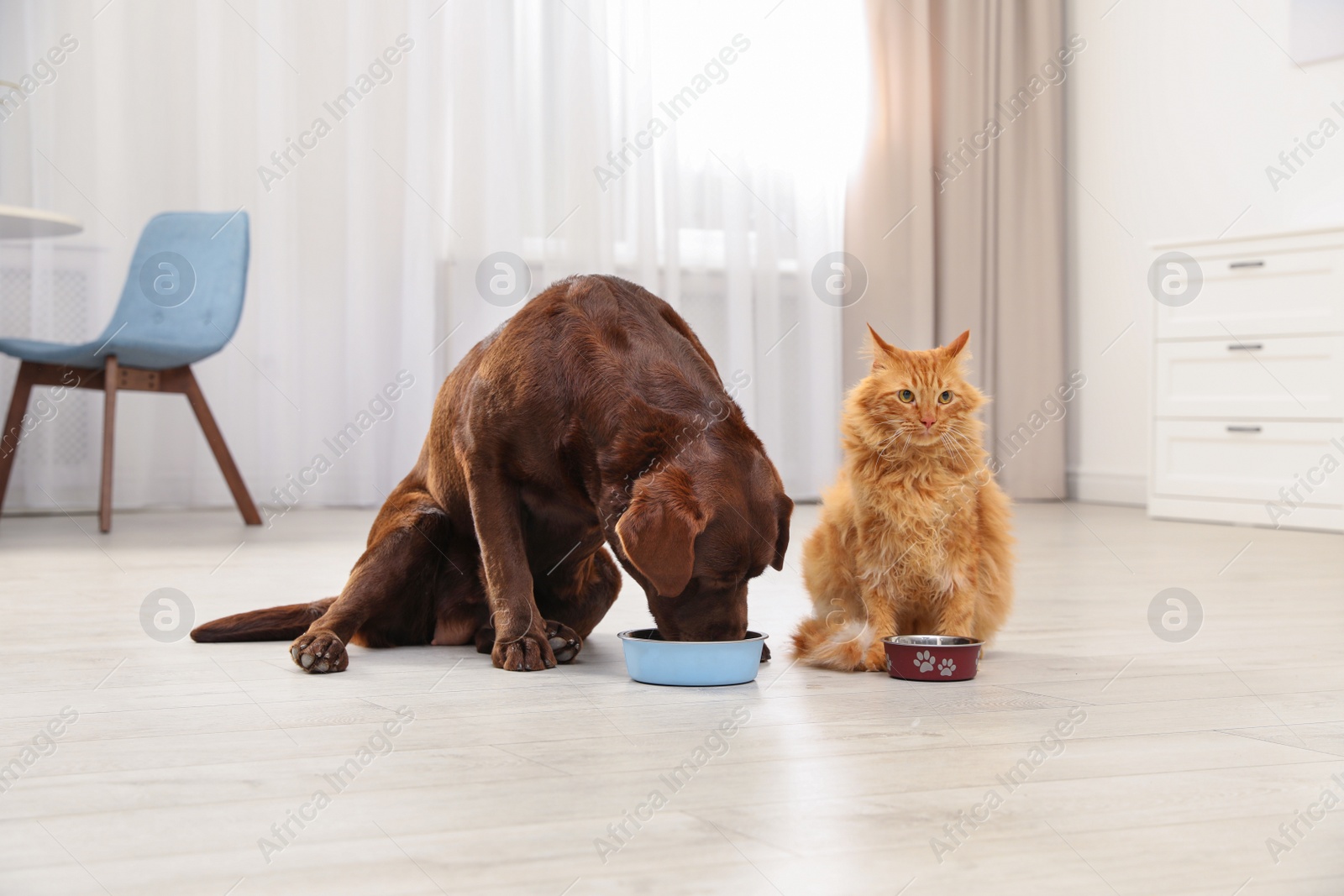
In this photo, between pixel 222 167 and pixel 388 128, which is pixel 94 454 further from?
pixel 388 128

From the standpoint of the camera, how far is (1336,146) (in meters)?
4.76

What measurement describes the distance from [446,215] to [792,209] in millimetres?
1624

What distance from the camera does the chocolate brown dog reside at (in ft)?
5.69

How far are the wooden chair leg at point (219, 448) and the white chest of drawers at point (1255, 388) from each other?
11.5 ft

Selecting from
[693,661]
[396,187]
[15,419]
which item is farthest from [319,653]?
[396,187]

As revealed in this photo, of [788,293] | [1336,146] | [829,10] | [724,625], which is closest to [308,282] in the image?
[788,293]

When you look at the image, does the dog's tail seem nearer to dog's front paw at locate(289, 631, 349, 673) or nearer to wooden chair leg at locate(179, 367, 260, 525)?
dog's front paw at locate(289, 631, 349, 673)

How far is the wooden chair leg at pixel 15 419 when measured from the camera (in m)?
4.18

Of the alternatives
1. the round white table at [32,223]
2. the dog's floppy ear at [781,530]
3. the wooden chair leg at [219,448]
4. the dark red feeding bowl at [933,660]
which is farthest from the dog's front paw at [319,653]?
the wooden chair leg at [219,448]

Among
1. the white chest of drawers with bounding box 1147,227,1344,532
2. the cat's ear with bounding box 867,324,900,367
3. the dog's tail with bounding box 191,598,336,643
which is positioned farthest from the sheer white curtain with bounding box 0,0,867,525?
the cat's ear with bounding box 867,324,900,367

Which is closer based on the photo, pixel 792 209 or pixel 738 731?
pixel 738 731

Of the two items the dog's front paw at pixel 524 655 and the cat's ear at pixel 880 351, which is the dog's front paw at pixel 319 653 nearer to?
the dog's front paw at pixel 524 655

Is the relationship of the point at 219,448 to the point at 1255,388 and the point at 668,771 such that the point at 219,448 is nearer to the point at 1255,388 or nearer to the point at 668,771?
the point at 668,771

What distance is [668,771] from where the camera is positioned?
1.30m
